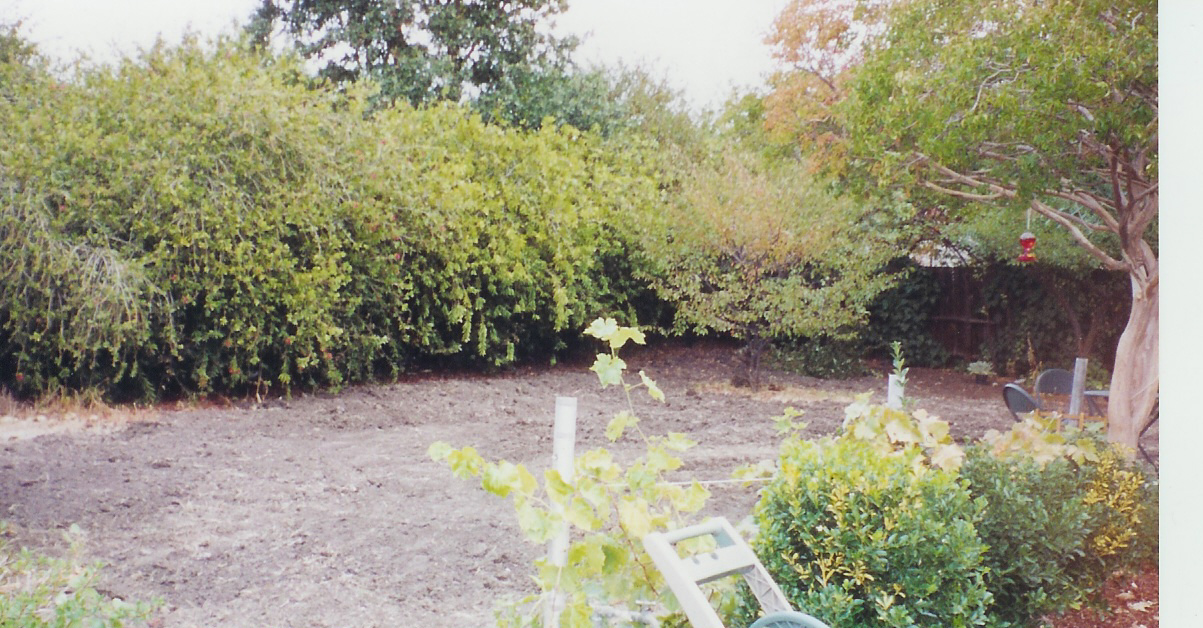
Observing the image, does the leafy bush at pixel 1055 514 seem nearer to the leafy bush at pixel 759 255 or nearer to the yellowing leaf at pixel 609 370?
the leafy bush at pixel 759 255

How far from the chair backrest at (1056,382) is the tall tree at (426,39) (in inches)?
58.1

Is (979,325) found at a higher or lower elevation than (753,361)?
→ higher

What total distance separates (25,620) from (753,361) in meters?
1.81

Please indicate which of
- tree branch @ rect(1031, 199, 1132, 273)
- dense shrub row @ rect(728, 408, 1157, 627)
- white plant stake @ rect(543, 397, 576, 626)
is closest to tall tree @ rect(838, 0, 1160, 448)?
tree branch @ rect(1031, 199, 1132, 273)

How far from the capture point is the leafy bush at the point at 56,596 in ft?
5.26

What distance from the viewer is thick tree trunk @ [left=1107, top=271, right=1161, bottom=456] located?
79.2 inches

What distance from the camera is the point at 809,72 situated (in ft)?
6.75

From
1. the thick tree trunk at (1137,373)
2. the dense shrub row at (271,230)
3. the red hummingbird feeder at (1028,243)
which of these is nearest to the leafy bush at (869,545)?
the thick tree trunk at (1137,373)

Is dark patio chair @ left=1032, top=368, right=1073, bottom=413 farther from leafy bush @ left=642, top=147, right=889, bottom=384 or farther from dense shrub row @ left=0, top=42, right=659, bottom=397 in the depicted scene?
dense shrub row @ left=0, top=42, right=659, bottom=397

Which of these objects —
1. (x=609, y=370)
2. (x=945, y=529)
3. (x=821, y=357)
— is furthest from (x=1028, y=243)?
(x=609, y=370)

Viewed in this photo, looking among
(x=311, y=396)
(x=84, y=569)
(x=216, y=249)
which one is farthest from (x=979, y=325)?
(x=84, y=569)

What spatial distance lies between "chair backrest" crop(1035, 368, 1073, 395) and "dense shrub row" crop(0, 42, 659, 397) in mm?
1108

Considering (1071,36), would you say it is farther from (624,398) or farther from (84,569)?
(84,569)
